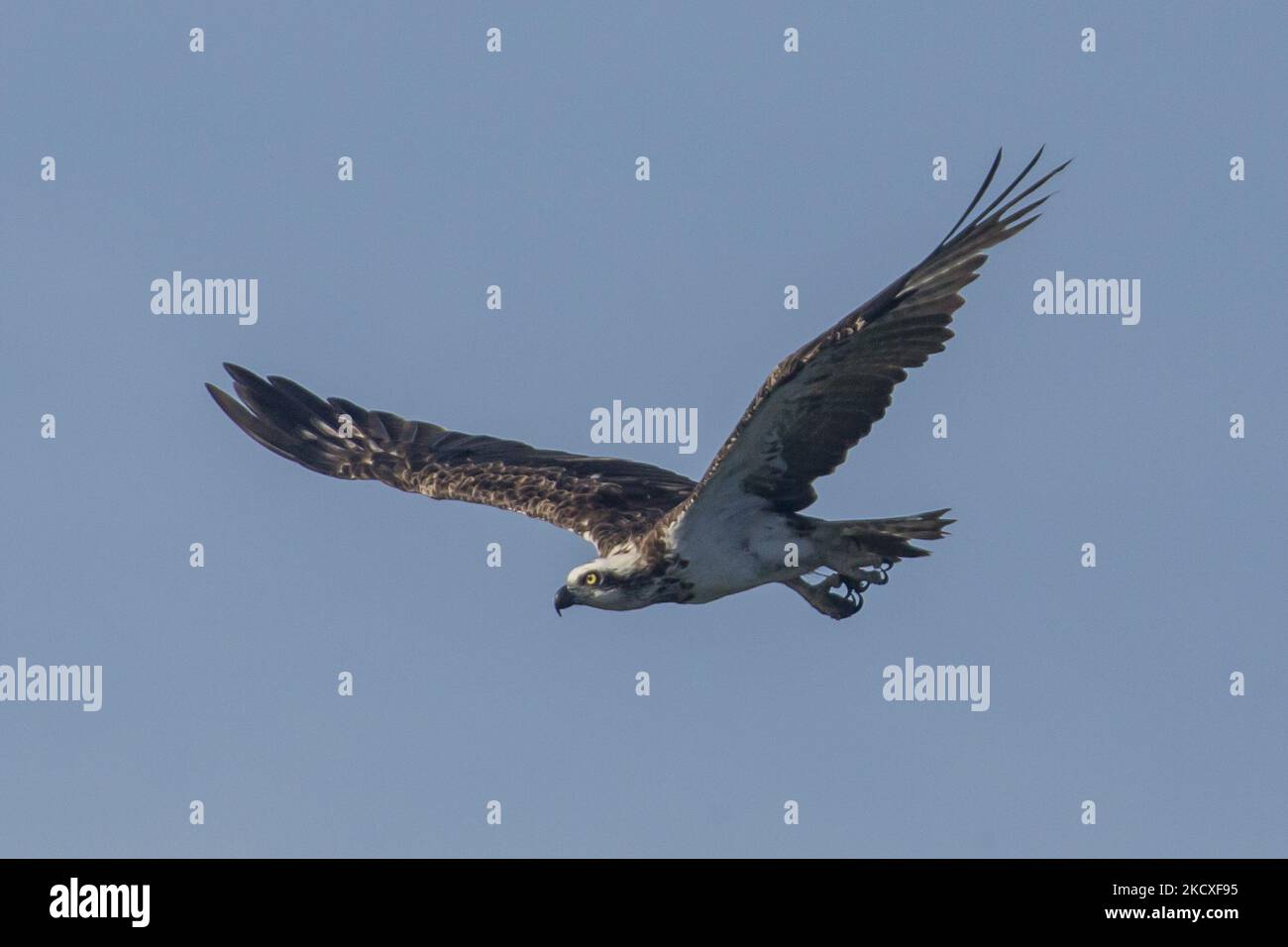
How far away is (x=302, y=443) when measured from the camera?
22547mm

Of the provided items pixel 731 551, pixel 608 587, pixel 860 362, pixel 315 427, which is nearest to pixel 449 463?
pixel 315 427

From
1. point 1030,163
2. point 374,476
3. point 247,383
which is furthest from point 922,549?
point 247,383

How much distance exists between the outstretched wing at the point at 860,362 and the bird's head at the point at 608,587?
1331 mm

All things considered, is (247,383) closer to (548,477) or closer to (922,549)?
(548,477)

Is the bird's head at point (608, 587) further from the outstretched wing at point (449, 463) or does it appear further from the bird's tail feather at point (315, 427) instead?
the bird's tail feather at point (315, 427)

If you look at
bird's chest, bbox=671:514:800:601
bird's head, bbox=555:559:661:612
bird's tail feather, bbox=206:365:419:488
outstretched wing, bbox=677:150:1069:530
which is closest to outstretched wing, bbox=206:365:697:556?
bird's tail feather, bbox=206:365:419:488

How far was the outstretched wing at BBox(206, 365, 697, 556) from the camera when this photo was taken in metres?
20.6

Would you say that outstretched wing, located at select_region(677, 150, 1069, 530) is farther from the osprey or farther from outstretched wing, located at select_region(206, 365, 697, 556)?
outstretched wing, located at select_region(206, 365, 697, 556)

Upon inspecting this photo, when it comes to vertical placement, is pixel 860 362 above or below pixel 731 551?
above

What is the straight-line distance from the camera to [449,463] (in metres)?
22.0

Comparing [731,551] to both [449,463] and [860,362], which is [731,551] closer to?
[860,362]

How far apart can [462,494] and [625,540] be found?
2.86 meters

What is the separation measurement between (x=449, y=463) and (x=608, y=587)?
3762 mm

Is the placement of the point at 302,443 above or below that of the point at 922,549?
above
